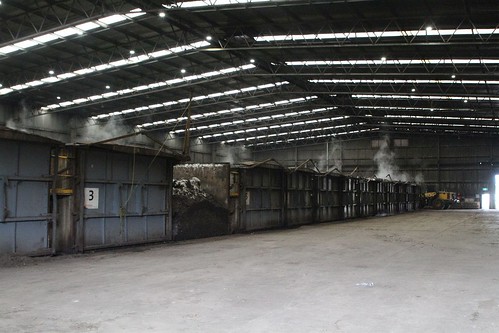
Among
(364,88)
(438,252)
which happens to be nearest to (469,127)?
(364,88)

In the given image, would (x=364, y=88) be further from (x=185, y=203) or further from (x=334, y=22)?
(x=185, y=203)

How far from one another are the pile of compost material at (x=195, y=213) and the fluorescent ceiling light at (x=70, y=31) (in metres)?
7.43

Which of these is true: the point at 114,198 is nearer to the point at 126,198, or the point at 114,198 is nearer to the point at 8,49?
the point at 126,198

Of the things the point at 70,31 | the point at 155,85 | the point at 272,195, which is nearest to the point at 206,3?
the point at 70,31

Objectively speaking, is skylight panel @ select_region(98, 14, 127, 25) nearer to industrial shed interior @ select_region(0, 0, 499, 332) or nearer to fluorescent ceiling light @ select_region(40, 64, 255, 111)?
industrial shed interior @ select_region(0, 0, 499, 332)

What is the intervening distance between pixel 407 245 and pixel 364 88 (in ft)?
66.1

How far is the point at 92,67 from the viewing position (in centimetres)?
2544

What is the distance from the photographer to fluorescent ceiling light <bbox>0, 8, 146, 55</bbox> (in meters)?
19.3

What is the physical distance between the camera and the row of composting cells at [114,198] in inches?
414

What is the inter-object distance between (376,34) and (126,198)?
540 inches

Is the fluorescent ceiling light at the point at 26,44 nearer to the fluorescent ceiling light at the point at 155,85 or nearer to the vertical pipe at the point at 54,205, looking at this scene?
the fluorescent ceiling light at the point at 155,85

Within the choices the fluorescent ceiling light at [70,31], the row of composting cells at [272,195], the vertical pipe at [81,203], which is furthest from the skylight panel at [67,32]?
the vertical pipe at [81,203]

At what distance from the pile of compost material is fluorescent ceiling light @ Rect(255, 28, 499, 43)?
8.70 meters

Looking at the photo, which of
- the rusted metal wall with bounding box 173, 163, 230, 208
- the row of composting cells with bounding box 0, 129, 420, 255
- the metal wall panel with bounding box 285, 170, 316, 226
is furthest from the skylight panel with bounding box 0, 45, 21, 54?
the metal wall panel with bounding box 285, 170, 316, 226
